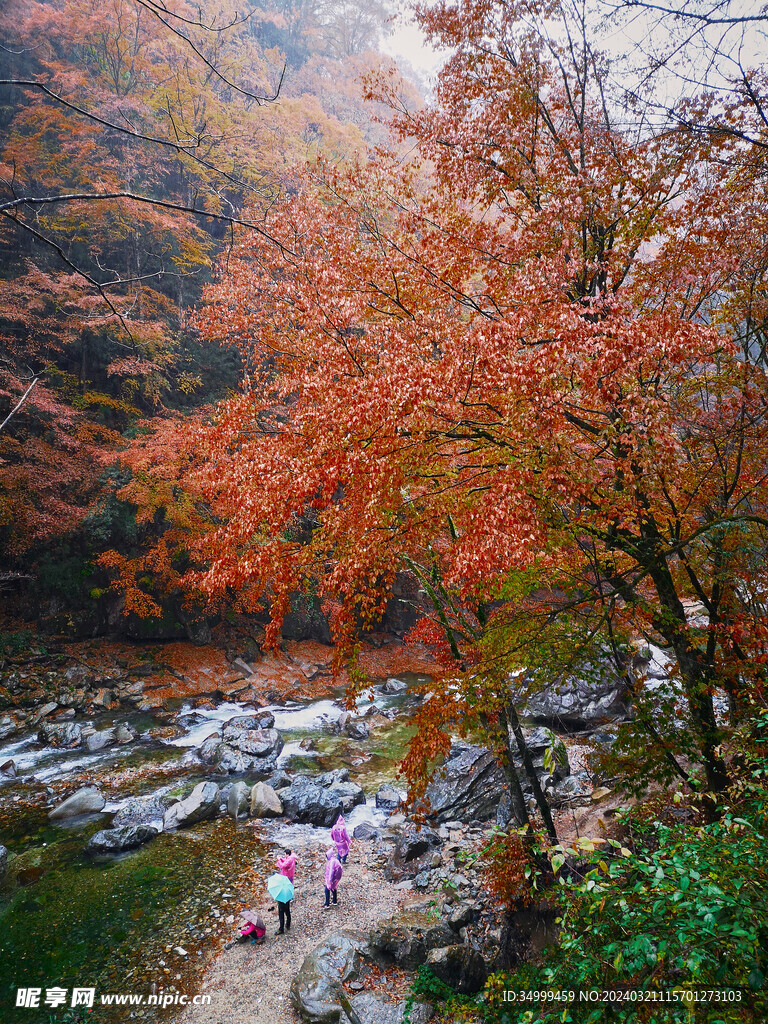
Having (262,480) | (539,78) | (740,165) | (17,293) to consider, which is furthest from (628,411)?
(17,293)

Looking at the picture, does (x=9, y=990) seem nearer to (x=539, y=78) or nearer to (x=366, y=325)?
(x=366, y=325)

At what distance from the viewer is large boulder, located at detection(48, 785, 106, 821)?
10.0 m

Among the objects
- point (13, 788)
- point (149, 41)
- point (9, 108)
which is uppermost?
point (149, 41)

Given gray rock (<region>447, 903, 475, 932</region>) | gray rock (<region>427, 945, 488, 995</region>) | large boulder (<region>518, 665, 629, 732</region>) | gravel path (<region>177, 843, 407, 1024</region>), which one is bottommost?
gravel path (<region>177, 843, 407, 1024</region>)

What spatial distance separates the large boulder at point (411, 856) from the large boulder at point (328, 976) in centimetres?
232

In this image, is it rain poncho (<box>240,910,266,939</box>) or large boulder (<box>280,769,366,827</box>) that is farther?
large boulder (<box>280,769,366,827</box>)

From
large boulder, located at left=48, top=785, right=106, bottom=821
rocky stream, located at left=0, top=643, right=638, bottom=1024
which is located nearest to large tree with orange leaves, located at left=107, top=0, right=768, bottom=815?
rocky stream, located at left=0, top=643, right=638, bottom=1024

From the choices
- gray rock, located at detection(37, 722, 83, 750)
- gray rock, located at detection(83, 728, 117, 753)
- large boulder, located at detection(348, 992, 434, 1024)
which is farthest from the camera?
gray rock, located at detection(83, 728, 117, 753)

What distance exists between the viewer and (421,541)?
649cm

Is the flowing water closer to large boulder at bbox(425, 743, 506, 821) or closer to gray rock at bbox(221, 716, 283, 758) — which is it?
gray rock at bbox(221, 716, 283, 758)

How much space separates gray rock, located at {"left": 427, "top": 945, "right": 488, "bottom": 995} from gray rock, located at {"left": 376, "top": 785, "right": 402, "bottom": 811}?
542 centimetres

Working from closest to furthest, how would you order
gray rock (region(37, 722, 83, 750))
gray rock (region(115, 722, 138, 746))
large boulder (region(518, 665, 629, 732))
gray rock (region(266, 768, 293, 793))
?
gray rock (region(266, 768, 293, 793)) < gray rock (region(37, 722, 83, 750)) < gray rock (region(115, 722, 138, 746)) < large boulder (region(518, 665, 629, 732))

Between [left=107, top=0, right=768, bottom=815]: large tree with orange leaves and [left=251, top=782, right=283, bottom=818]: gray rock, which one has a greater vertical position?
[left=107, top=0, right=768, bottom=815]: large tree with orange leaves

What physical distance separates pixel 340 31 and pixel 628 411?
59396 millimetres
